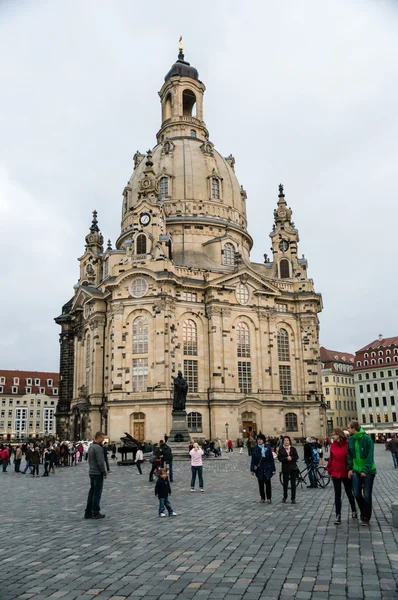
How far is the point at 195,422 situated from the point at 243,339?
1106 cm

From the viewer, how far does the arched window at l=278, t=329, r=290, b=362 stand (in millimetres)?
65312

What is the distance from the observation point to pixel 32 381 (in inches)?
4158

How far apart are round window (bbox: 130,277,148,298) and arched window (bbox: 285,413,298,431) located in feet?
72.8

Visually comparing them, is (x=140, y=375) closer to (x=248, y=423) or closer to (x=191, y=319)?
(x=191, y=319)

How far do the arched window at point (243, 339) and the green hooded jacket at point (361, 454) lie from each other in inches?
1950

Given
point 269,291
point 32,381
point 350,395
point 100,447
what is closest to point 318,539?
point 100,447

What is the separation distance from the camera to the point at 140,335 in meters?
57.0

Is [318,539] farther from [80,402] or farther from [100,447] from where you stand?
[80,402]

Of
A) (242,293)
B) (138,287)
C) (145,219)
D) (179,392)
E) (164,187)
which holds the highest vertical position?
(164,187)

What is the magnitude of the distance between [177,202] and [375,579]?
63.7 m

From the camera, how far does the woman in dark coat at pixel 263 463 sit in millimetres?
15195

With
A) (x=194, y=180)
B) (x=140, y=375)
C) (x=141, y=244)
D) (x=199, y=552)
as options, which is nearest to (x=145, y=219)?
(x=141, y=244)

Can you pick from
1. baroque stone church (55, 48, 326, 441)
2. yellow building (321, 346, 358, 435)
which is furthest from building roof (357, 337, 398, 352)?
Answer: baroque stone church (55, 48, 326, 441)

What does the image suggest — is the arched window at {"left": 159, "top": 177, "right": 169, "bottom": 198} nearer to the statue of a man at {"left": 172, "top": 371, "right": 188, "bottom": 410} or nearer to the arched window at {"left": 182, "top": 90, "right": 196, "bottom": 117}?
the arched window at {"left": 182, "top": 90, "right": 196, "bottom": 117}
